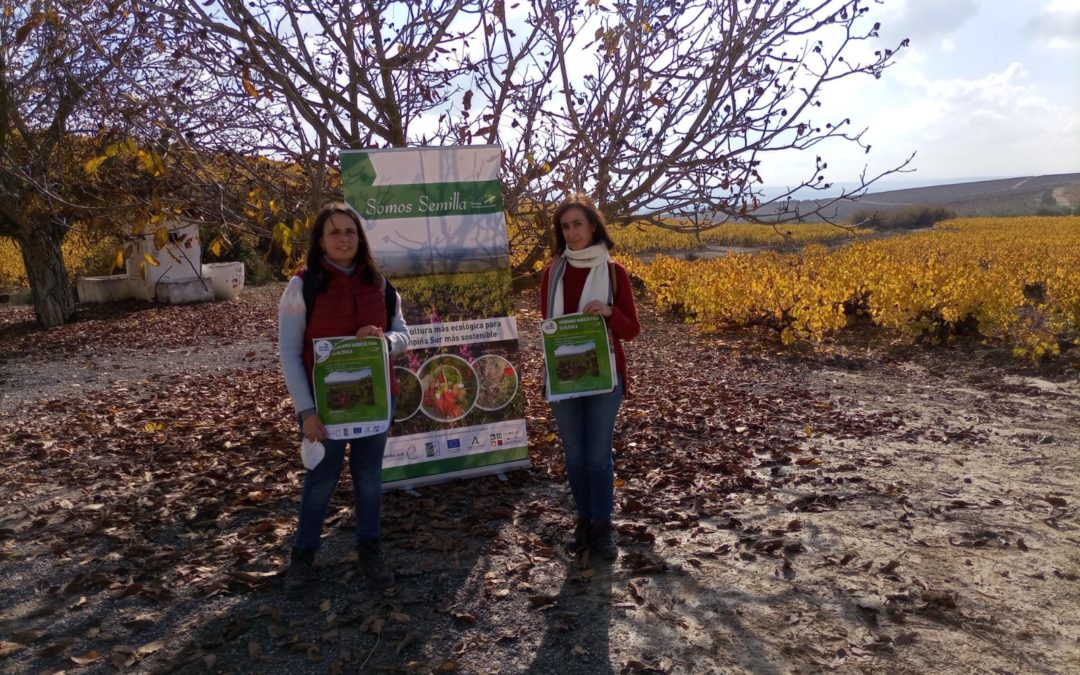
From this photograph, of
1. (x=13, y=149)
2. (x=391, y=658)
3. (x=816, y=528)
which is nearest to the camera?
(x=391, y=658)

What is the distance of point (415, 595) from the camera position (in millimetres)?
3660

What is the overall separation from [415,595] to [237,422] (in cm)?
387

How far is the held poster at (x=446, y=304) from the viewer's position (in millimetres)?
4547

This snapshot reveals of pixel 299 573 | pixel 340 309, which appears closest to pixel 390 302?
pixel 340 309

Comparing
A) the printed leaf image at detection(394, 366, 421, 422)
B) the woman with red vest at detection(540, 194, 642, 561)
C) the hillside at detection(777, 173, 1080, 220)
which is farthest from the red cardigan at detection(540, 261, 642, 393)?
the hillside at detection(777, 173, 1080, 220)

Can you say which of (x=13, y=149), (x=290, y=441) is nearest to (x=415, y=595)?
(x=290, y=441)

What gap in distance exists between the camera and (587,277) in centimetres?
389

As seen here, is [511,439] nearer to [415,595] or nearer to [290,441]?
[415,595]

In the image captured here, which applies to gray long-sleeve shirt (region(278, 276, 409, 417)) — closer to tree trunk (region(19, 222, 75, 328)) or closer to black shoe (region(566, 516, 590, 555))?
black shoe (region(566, 516, 590, 555))

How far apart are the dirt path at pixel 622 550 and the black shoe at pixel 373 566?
0.07 meters

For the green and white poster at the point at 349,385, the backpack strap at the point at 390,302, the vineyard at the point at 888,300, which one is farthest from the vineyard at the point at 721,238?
the green and white poster at the point at 349,385

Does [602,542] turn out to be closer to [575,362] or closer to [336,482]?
[575,362]

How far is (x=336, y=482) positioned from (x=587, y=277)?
5.09ft

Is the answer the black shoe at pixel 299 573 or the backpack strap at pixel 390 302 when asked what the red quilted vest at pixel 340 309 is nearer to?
the backpack strap at pixel 390 302
